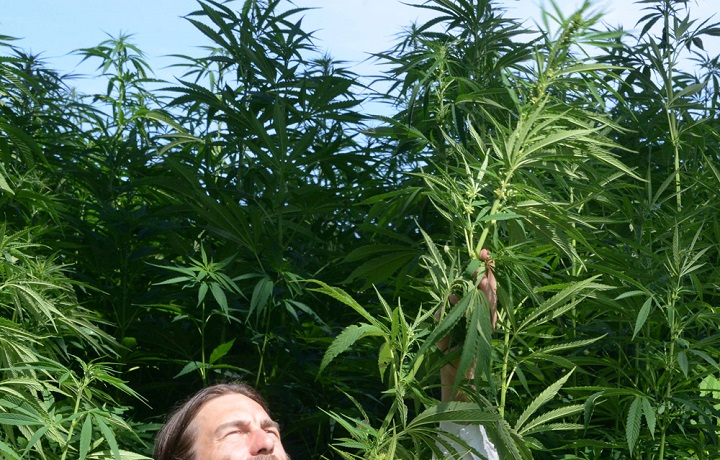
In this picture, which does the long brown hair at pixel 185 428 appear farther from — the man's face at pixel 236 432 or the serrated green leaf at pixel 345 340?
the serrated green leaf at pixel 345 340

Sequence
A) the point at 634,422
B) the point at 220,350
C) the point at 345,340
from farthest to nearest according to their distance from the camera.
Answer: the point at 220,350, the point at 634,422, the point at 345,340

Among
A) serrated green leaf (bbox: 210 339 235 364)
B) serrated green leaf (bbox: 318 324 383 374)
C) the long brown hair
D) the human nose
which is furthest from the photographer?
serrated green leaf (bbox: 210 339 235 364)

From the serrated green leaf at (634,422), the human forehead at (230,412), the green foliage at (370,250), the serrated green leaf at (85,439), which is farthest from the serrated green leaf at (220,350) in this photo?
the serrated green leaf at (634,422)

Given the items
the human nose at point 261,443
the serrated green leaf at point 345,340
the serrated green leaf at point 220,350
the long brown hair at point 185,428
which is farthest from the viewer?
the serrated green leaf at point 220,350

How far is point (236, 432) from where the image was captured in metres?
1.69

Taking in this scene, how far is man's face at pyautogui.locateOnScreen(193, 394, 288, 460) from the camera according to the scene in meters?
1.64

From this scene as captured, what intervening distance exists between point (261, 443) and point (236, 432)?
0.24 ft

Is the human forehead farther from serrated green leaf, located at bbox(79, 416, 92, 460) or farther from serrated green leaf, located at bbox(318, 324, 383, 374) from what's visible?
serrated green leaf, located at bbox(318, 324, 383, 374)

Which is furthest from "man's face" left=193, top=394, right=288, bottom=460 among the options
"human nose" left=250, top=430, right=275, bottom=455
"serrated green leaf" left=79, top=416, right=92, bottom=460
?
"serrated green leaf" left=79, top=416, right=92, bottom=460

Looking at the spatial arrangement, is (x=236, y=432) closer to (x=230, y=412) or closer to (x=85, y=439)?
(x=230, y=412)

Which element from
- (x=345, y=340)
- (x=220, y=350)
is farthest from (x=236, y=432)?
(x=220, y=350)

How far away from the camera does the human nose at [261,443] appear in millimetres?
1627

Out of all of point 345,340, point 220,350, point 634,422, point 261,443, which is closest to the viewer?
point 345,340

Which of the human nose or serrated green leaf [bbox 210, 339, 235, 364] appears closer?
the human nose
